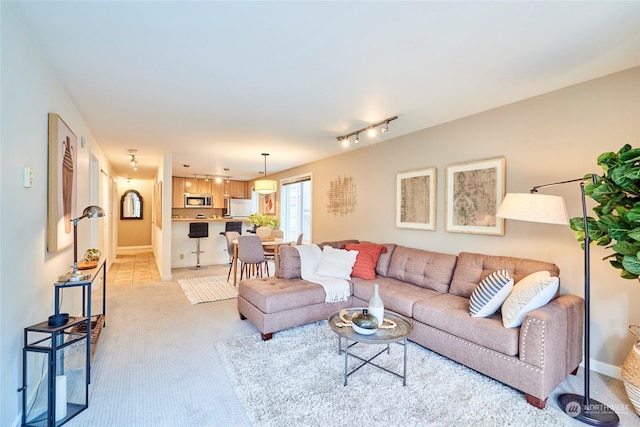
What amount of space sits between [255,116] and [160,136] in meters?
1.74

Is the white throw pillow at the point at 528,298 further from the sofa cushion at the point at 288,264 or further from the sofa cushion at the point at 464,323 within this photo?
the sofa cushion at the point at 288,264

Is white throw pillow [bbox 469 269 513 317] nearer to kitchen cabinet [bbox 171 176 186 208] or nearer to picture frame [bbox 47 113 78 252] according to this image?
picture frame [bbox 47 113 78 252]

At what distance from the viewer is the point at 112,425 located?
5.78 ft

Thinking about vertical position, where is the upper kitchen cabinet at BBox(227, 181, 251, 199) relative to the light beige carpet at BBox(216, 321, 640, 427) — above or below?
above

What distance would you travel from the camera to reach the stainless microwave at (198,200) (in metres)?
8.69

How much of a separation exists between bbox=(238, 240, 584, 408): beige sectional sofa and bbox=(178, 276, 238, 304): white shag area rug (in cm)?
118

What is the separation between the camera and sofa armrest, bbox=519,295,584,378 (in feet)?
6.47

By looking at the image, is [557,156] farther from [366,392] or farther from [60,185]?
[60,185]

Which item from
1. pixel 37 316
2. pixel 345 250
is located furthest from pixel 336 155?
pixel 37 316

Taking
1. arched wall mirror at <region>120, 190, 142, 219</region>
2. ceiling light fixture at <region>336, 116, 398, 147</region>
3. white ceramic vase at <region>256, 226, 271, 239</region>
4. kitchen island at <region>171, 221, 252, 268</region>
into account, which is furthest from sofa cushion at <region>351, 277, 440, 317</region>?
arched wall mirror at <region>120, 190, 142, 219</region>

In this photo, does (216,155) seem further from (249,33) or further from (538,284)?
(538,284)

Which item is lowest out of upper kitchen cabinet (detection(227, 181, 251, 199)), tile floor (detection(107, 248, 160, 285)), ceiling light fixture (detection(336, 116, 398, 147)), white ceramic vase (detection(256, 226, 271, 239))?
tile floor (detection(107, 248, 160, 285))

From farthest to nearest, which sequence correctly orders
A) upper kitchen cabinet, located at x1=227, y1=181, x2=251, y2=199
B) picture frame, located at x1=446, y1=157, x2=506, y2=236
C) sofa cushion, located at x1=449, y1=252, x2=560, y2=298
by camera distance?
upper kitchen cabinet, located at x1=227, y1=181, x2=251, y2=199 < picture frame, located at x1=446, y1=157, x2=506, y2=236 < sofa cushion, located at x1=449, y1=252, x2=560, y2=298

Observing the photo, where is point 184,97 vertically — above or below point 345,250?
above
